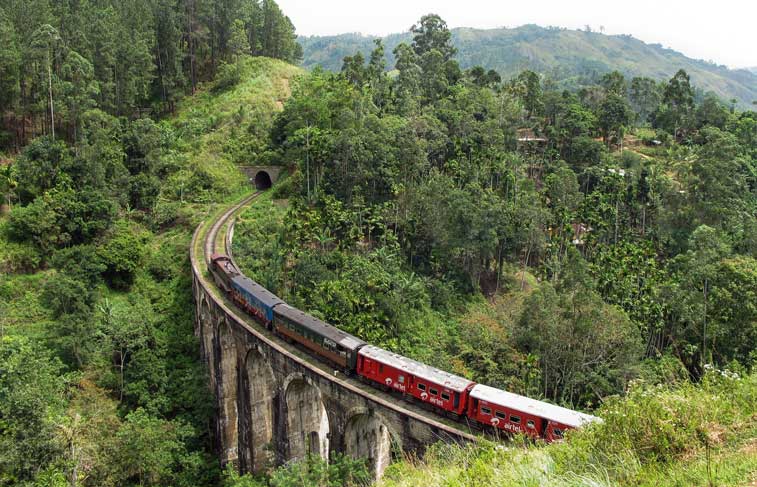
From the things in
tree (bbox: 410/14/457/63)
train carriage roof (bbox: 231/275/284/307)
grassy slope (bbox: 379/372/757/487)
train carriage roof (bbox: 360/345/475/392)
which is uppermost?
tree (bbox: 410/14/457/63)

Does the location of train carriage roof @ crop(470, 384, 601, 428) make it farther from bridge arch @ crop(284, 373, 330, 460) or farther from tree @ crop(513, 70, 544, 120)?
tree @ crop(513, 70, 544, 120)

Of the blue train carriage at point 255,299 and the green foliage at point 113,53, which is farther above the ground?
the green foliage at point 113,53

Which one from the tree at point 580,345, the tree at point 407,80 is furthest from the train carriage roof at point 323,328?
the tree at point 407,80

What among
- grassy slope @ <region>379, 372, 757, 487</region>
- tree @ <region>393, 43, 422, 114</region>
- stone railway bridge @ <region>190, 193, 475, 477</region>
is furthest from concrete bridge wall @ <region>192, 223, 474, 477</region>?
tree @ <region>393, 43, 422, 114</region>

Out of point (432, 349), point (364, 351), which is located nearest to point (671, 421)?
point (364, 351)

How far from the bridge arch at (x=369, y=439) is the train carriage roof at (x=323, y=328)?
129 inches

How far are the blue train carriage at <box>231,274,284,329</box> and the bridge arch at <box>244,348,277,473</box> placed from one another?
2.66m

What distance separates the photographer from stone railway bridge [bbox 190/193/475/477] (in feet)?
78.9

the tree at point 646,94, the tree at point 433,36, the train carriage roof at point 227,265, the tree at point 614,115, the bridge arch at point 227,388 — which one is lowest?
the bridge arch at point 227,388

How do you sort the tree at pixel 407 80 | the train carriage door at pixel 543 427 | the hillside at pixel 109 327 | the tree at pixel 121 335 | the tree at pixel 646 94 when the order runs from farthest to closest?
1. the tree at pixel 646 94
2. the tree at pixel 407 80
3. the tree at pixel 121 335
4. the hillside at pixel 109 327
5. the train carriage door at pixel 543 427

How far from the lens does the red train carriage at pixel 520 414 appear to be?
63.8ft

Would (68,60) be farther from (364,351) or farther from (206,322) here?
(364,351)

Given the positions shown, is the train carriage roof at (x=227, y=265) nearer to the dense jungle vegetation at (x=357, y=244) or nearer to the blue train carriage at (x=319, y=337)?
the dense jungle vegetation at (x=357, y=244)

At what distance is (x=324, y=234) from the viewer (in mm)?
48344
